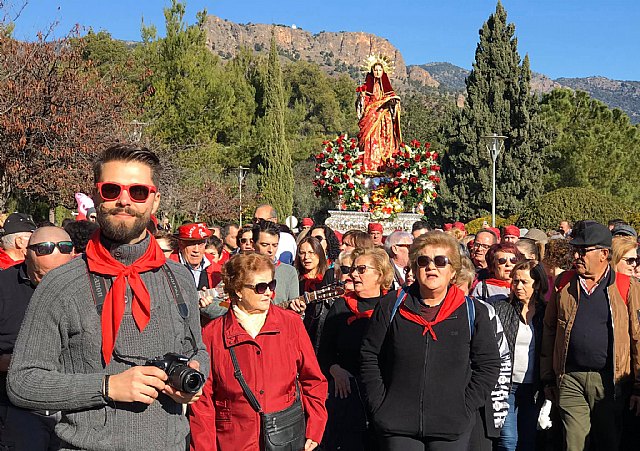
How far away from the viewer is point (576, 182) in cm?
4444

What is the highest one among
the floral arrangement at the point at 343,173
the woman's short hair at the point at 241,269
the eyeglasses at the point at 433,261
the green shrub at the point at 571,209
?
the floral arrangement at the point at 343,173

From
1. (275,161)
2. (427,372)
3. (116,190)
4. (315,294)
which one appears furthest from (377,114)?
(275,161)

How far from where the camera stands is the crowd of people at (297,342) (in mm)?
2727

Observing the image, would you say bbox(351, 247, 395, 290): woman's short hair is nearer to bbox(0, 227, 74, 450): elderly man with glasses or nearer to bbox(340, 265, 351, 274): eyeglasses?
bbox(340, 265, 351, 274): eyeglasses

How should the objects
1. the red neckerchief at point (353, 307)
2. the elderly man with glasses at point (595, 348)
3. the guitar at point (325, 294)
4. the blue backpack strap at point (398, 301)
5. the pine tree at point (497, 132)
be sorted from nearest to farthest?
1. the blue backpack strap at point (398, 301)
2. the guitar at point (325, 294)
3. the red neckerchief at point (353, 307)
4. the elderly man with glasses at point (595, 348)
5. the pine tree at point (497, 132)

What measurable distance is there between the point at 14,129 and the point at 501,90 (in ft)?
110

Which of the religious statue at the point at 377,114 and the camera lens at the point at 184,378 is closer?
the camera lens at the point at 184,378

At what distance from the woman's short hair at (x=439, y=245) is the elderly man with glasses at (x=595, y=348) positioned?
5.88ft

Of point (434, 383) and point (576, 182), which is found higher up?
point (576, 182)

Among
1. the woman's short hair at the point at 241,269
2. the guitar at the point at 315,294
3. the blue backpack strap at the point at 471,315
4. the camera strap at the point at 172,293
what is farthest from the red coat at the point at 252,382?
the camera strap at the point at 172,293

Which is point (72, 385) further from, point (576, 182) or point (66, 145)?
point (576, 182)

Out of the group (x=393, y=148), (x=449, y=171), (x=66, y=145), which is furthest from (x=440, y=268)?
(x=449, y=171)

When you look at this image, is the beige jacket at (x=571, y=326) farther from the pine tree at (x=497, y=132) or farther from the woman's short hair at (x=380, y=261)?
the pine tree at (x=497, y=132)

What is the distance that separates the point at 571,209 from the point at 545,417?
19692 mm
